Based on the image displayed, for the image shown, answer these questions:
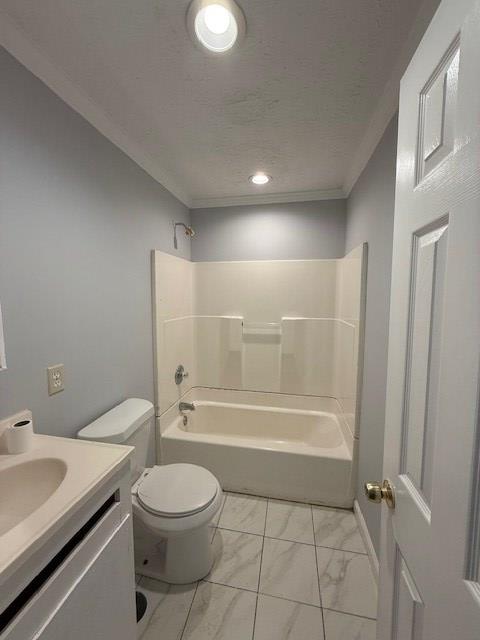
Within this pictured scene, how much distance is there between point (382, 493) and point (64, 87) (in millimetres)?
1935

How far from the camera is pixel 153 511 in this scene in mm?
1317

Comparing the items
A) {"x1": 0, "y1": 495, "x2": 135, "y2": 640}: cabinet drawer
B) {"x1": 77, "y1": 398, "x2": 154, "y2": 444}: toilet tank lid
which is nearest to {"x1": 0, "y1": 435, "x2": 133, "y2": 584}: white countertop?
{"x1": 0, "y1": 495, "x2": 135, "y2": 640}: cabinet drawer

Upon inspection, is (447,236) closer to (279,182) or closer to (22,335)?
(22,335)

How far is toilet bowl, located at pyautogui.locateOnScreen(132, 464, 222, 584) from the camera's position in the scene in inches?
51.1

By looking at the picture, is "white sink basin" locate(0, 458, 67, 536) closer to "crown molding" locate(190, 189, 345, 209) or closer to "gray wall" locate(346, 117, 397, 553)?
"gray wall" locate(346, 117, 397, 553)

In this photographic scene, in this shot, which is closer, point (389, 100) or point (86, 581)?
point (86, 581)

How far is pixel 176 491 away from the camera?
142 centimetres

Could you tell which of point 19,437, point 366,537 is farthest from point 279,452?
point 19,437

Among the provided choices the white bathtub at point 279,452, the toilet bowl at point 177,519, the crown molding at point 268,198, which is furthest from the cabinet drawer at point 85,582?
the crown molding at point 268,198

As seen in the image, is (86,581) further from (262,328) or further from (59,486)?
(262,328)

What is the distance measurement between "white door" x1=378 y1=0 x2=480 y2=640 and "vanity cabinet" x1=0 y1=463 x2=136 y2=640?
82 cm

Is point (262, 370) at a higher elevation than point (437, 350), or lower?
lower

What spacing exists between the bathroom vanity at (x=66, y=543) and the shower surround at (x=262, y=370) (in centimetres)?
112

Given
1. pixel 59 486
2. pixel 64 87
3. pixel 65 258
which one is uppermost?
pixel 64 87
